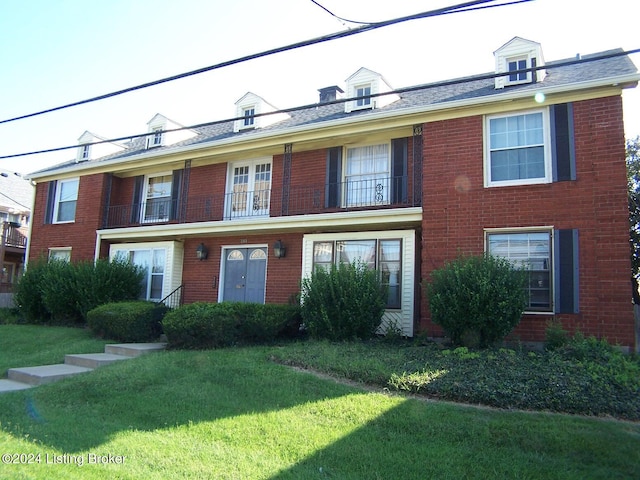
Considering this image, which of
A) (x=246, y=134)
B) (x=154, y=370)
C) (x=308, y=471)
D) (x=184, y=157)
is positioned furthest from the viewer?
(x=184, y=157)

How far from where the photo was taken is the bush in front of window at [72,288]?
14453 millimetres

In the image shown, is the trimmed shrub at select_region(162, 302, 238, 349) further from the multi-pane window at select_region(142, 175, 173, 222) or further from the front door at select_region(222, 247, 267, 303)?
the multi-pane window at select_region(142, 175, 173, 222)

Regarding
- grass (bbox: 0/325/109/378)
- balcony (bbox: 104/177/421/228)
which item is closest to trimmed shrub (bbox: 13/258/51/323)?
grass (bbox: 0/325/109/378)

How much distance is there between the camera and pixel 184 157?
1543 centimetres

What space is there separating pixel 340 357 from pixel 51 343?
7.83 metres

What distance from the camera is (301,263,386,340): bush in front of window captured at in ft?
33.7

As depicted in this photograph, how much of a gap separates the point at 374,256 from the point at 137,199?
359 inches

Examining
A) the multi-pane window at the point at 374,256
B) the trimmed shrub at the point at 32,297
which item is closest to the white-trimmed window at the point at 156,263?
the trimmed shrub at the point at 32,297

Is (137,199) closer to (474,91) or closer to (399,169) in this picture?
(399,169)

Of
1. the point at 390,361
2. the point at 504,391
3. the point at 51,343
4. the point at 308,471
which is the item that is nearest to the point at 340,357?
the point at 390,361

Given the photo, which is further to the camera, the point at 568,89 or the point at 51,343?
the point at 51,343

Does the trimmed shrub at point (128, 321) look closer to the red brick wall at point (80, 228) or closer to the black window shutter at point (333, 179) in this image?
the red brick wall at point (80, 228)

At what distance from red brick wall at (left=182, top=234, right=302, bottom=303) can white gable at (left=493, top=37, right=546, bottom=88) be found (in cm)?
648

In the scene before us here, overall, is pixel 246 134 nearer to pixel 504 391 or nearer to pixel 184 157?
pixel 184 157
